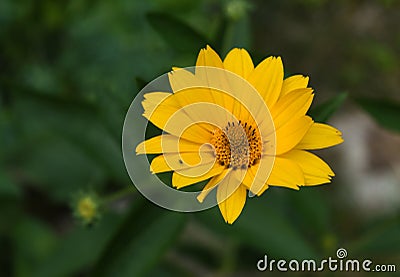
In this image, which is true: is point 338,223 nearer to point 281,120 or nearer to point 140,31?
point 140,31

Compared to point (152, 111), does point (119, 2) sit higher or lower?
higher

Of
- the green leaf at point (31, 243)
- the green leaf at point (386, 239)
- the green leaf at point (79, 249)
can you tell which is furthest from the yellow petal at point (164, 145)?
the green leaf at point (31, 243)

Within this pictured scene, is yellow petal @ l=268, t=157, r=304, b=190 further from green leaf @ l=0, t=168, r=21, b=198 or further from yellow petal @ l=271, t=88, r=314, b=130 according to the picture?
green leaf @ l=0, t=168, r=21, b=198

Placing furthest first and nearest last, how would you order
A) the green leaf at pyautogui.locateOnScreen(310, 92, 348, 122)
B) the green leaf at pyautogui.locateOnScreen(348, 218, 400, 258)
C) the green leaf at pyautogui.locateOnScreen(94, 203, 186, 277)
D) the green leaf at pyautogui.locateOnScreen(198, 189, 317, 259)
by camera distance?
1. the green leaf at pyautogui.locateOnScreen(348, 218, 400, 258)
2. the green leaf at pyautogui.locateOnScreen(198, 189, 317, 259)
3. the green leaf at pyautogui.locateOnScreen(94, 203, 186, 277)
4. the green leaf at pyautogui.locateOnScreen(310, 92, 348, 122)

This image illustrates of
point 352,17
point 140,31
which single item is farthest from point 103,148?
point 352,17

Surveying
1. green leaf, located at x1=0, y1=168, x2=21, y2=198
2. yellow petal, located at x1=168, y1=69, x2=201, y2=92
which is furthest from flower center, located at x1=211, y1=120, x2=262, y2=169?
green leaf, located at x1=0, y1=168, x2=21, y2=198

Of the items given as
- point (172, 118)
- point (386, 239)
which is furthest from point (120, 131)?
point (386, 239)

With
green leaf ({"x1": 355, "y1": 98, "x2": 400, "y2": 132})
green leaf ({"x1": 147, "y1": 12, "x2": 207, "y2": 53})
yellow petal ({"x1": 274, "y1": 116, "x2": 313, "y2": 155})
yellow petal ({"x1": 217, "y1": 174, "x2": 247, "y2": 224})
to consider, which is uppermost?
green leaf ({"x1": 147, "y1": 12, "x2": 207, "y2": 53})
